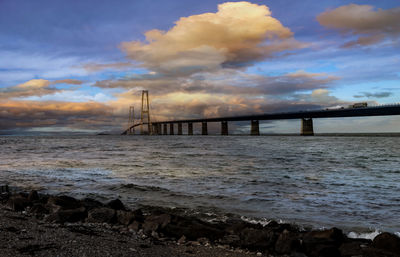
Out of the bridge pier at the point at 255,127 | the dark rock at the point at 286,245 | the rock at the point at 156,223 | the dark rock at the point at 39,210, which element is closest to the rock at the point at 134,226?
the rock at the point at 156,223

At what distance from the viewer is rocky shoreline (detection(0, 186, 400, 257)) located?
6.13 metres

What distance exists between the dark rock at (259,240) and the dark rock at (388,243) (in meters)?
2.11

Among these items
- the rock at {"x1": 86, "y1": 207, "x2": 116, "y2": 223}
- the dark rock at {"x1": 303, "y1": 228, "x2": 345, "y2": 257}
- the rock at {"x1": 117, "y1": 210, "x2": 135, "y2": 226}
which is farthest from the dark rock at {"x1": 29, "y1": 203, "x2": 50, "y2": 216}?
the dark rock at {"x1": 303, "y1": 228, "x2": 345, "y2": 257}

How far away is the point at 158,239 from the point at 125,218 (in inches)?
62.9

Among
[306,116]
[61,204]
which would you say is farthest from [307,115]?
[61,204]

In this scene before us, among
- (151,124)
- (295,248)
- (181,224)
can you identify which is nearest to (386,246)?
(295,248)

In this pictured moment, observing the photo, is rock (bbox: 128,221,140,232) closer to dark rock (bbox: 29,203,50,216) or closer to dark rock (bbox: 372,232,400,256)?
dark rock (bbox: 29,203,50,216)

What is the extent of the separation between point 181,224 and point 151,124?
627ft

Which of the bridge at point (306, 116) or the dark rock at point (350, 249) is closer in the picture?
the dark rock at point (350, 249)

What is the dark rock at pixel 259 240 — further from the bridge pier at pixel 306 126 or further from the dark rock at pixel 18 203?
the bridge pier at pixel 306 126

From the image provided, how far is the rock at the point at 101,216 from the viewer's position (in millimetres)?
8662

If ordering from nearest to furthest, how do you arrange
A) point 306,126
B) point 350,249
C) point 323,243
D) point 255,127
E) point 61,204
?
point 350,249 < point 323,243 < point 61,204 < point 306,126 < point 255,127

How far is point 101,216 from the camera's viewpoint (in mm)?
8789

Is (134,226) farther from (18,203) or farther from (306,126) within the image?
(306,126)
